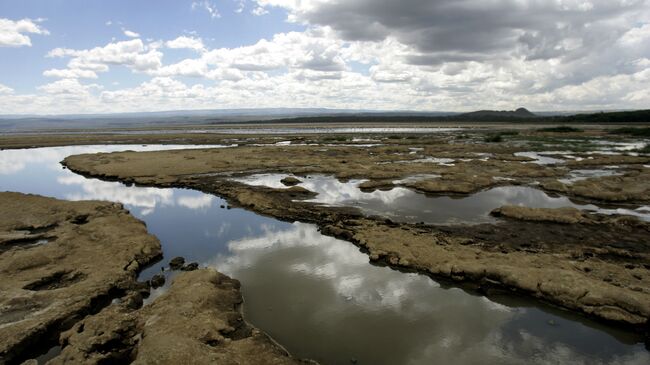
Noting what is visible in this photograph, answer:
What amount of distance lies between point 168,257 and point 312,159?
29.6 m

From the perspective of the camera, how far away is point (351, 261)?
15.6m

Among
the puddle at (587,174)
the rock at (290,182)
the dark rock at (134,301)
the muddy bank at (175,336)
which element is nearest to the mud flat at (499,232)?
the puddle at (587,174)

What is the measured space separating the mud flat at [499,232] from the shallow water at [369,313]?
776mm

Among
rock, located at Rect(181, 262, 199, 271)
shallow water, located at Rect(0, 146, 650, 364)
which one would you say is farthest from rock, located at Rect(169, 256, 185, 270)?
shallow water, located at Rect(0, 146, 650, 364)

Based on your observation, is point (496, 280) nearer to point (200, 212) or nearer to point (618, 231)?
point (618, 231)

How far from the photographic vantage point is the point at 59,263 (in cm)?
1427

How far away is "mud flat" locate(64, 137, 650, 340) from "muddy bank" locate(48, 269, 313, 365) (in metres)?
6.88

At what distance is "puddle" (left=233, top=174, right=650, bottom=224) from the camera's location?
21547 millimetres

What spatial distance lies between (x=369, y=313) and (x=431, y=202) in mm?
14686

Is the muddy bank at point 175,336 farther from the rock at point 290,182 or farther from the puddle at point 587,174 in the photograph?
the puddle at point 587,174

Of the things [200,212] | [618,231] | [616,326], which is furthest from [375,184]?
[616,326]

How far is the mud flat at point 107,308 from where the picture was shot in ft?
29.7

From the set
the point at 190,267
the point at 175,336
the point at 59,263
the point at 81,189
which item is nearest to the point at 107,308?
the point at 175,336

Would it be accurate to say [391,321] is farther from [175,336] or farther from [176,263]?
[176,263]
